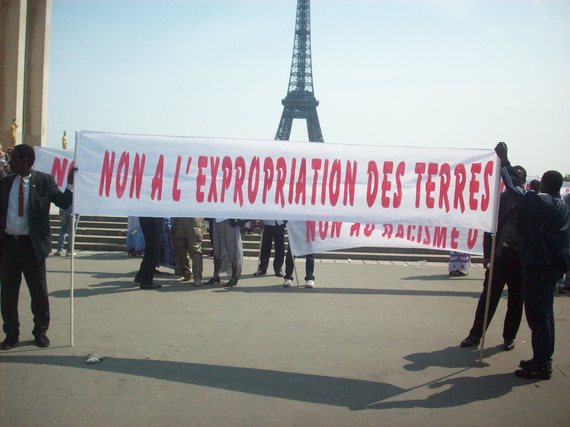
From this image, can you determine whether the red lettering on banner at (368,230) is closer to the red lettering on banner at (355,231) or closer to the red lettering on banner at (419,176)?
the red lettering on banner at (355,231)

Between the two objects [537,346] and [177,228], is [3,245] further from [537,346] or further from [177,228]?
[537,346]

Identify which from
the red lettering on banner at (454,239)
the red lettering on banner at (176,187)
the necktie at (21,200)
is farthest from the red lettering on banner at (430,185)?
the necktie at (21,200)

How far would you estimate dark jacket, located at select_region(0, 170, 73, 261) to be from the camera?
525 centimetres

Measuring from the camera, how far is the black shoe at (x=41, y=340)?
5281 millimetres

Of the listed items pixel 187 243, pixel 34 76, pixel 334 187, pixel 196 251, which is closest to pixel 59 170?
pixel 187 243

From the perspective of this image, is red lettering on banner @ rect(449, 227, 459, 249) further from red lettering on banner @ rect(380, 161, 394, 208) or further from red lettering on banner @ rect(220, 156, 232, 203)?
red lettering on banner @ rect(220, 156, 232, 203)

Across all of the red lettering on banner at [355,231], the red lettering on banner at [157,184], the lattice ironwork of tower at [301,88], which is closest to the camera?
the red lettering on banner at [157,184]

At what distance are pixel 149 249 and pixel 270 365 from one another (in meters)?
4.29

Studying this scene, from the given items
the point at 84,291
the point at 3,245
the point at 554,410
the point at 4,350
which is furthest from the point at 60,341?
the point at 554,410

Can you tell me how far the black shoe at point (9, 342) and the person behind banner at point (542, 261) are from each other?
4563mm

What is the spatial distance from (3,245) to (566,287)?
8.68 m

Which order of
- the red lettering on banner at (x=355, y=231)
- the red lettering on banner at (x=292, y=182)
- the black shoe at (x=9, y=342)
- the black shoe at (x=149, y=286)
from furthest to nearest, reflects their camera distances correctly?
1. the black shoe at (x=149, y=286)
2. the red lettering on banner at (x=355, y=231)
3. the red lettering on banner at (x=292, y=182)
4. the black shoe at (x=9, y=342)

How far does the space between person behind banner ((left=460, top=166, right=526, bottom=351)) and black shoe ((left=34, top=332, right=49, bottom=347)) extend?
409cm

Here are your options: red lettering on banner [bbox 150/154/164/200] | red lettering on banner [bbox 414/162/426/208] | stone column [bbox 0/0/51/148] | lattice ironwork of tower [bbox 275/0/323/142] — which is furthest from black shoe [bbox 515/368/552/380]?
→ lattice ironwork of tower [bbox 275/0/323/142]
